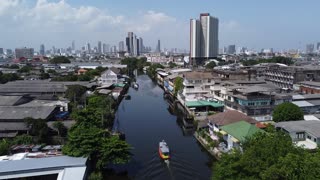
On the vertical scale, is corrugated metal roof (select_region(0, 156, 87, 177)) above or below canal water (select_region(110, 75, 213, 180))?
above

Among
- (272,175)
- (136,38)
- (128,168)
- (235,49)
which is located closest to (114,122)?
(128,168)

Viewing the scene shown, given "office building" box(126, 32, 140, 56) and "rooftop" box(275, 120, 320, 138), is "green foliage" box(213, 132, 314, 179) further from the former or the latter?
"office building" box(126, 32, 140, 56)

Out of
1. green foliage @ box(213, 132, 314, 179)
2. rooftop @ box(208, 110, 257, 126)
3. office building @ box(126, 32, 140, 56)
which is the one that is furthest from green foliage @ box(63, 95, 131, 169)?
office building @ box(126, 32, 140, 56)

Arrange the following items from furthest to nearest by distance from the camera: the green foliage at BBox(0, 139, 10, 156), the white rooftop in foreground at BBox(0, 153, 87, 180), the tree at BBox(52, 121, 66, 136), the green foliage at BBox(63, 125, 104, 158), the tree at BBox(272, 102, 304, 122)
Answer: the tree at BBox(272, 102, 304, 122) → the tree at BBox(52, 121, 66, 136) → the green foliage at BBox(0, 139, 10, 156) → the green foliage at BBox(63, 125, 104, 158) → the white rooftop in foreground at BBox(0, 153, 87, 180)

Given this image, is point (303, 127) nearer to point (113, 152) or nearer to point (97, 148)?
point (113, 152)

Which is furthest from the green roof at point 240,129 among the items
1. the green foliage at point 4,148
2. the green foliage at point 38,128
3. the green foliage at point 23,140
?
the green foliage at point 4,148

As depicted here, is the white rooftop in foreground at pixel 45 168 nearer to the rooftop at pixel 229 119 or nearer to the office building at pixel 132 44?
the rooftop at pixel 229 119
